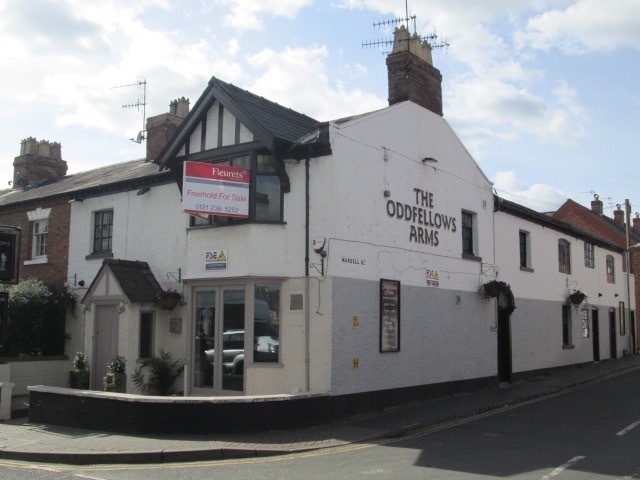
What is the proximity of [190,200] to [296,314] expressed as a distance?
3.14 metres

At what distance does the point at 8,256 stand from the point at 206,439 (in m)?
6.92

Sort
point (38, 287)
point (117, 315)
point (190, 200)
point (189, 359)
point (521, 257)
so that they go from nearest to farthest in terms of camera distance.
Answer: point (190, 200) → point (189, 359) → point (117, 315) → point (38, 287) → point (521, 257)

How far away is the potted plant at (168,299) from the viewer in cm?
1513

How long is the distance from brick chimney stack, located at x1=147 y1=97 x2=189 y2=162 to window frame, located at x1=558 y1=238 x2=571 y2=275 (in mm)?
14531

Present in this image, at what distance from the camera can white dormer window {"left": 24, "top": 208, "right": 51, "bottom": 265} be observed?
19.9 m

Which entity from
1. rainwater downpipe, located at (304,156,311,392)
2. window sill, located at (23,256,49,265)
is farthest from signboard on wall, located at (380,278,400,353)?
window sill, located at (23,256,49,265)

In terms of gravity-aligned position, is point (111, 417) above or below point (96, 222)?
below

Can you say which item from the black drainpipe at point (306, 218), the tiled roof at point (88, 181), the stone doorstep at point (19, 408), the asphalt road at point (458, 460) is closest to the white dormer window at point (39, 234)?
the tiled roof at point (88, 181)

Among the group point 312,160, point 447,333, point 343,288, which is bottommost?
point 447,333

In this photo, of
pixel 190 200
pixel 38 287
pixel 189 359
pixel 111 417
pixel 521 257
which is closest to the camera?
pixel 111 417

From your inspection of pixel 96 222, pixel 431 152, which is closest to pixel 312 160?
pixel 431 152

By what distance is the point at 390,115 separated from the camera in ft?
49.0

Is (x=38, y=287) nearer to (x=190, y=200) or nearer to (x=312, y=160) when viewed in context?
(x=190, y=200)

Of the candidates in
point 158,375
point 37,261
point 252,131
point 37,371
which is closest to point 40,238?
point 37,261
